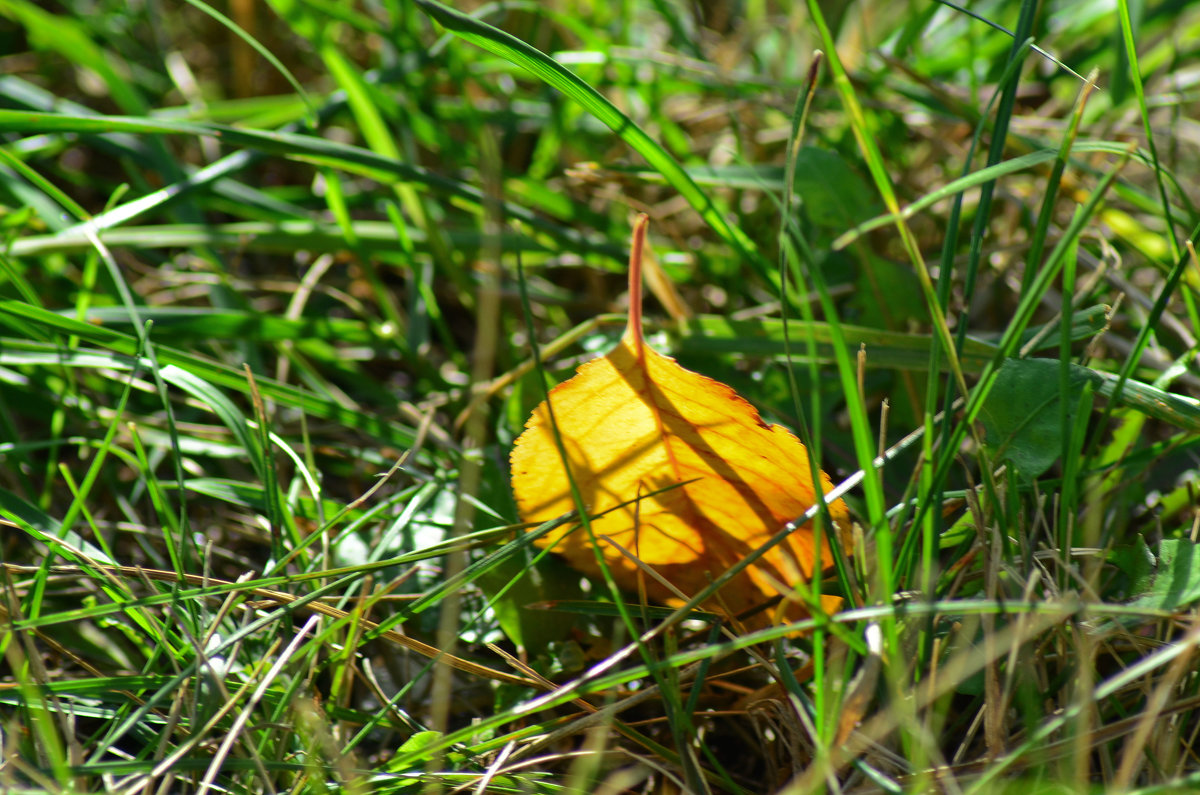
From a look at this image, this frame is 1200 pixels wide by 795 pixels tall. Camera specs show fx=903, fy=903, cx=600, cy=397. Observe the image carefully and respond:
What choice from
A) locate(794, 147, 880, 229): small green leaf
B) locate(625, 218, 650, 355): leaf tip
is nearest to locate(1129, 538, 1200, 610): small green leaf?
locate(625, 218, 650, 355): leaf tip

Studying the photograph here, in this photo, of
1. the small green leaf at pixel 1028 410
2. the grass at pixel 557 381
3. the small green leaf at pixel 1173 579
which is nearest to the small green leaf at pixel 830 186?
the grass at pixel 557 381

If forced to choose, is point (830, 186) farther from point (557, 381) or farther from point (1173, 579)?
point (1173, 579)

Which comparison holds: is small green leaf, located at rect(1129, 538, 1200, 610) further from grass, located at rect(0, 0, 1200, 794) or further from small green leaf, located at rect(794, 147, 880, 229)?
small green leaf, located at rect(794, 147, 880, 229)

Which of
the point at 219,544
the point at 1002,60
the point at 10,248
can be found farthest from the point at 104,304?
the point at 1002,60

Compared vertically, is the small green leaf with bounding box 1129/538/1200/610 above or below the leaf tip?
below

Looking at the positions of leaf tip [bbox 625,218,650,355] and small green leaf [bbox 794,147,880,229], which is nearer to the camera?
leaf tip [bbox 625,218,650,355]

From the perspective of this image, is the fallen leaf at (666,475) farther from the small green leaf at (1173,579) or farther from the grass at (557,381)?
the small green leaf at (1173,579)

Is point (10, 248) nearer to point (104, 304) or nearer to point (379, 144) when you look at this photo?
point (104, 304)

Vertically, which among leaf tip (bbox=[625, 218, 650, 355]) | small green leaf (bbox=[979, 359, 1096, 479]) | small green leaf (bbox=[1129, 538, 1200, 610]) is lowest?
small green leaf (bbox=[1129, 538, 1200, 610])
